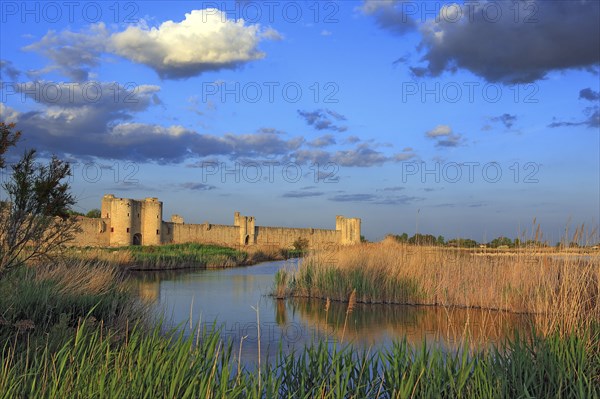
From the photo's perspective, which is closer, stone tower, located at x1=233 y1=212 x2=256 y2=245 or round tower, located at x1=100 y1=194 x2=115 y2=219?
round tower, located at x1=100 y1=194 x2=115 y2=219

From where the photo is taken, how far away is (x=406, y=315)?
1008 cm

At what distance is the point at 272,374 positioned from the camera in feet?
11.7

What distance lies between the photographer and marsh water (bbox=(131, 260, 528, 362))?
23.3 feet

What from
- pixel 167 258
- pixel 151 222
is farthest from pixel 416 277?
pixel 151 222

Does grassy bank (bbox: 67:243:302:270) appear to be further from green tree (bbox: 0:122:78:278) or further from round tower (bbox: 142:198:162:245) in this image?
green tree (bbox: 0:122:78:278)

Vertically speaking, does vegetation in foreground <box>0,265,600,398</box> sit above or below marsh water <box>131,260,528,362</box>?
above

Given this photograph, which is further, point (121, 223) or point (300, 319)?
point (121, 223)

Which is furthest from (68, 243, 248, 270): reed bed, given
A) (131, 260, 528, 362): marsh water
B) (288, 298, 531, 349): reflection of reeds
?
(288, 298, 531, 349): reflection of reeds

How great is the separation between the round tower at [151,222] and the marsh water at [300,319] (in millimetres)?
21049

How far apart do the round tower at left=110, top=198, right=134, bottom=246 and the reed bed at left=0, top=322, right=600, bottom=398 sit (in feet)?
102

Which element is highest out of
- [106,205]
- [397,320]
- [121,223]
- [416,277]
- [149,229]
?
[106,205]

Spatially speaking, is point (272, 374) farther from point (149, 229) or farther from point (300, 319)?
point (149, 229)

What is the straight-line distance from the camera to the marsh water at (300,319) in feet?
23.3

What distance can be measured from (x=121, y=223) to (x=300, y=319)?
1081 inches
